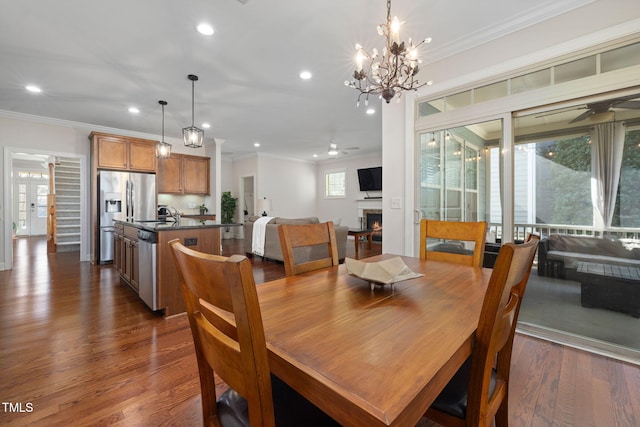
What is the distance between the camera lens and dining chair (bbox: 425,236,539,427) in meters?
0.72

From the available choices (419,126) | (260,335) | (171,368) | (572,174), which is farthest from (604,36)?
(171,368)

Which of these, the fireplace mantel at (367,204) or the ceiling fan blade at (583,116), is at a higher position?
the ceiling fan blade at (583,116)

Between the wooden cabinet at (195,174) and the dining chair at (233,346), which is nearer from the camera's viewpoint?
the dining chair at (233,346)

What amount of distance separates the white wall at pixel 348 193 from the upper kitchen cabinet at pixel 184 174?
3.91m

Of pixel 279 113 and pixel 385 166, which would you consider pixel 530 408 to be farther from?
pixel 279 113

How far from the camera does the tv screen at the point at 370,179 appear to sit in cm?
794

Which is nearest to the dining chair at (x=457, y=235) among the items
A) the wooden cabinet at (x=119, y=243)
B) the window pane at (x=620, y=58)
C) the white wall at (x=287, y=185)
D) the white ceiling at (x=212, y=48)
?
the window pane at (x=620, y=58)

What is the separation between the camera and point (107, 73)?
3.35m

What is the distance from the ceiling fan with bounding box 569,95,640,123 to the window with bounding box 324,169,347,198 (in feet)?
22.4

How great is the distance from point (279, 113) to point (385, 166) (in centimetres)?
249

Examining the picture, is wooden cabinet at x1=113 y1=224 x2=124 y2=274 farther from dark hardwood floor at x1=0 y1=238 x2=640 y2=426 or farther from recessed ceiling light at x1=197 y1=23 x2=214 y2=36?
recessed ceiling light at x1=197 y1=23 x2=214 y2=36

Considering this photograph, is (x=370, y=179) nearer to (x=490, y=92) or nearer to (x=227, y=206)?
(x=227, y=206)

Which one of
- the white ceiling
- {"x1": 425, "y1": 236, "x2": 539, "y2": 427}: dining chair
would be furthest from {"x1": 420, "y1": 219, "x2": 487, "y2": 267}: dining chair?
the white ceiling

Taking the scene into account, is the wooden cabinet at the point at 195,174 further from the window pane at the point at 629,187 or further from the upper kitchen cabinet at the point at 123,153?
the window pane at the point at 629,187
